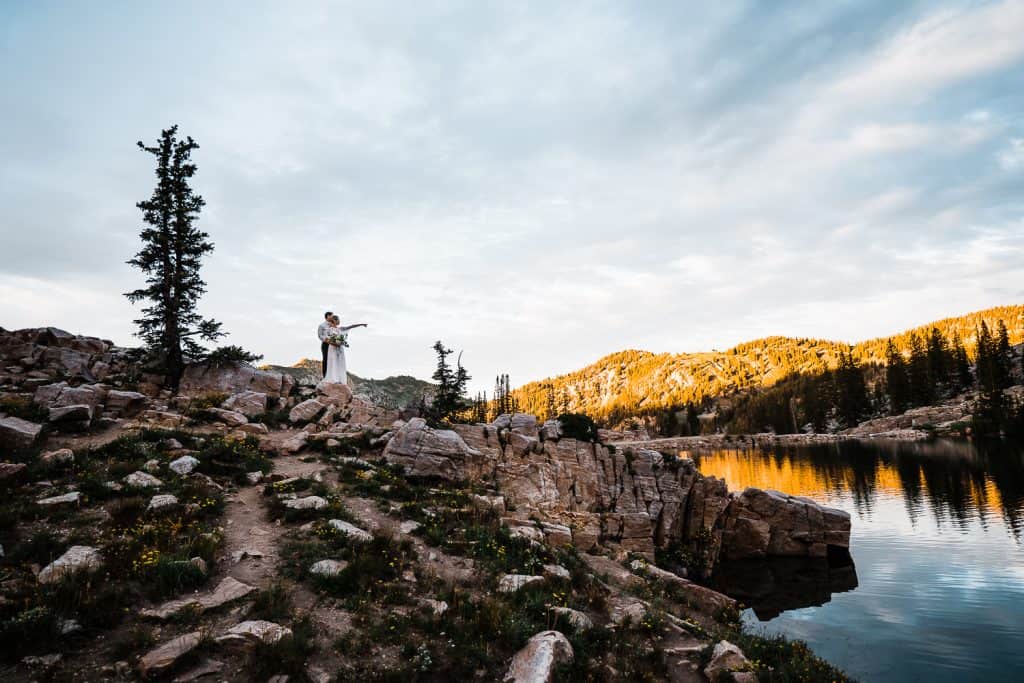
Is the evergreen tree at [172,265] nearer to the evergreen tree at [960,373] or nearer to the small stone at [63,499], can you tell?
the small stone at [63,499]

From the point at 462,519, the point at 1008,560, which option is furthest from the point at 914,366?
the point at 462,519

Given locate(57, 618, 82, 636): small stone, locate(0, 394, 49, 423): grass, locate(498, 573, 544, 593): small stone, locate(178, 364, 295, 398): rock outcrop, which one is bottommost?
locate(498, 573, 544, 593): small stone

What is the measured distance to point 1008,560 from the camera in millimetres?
25359

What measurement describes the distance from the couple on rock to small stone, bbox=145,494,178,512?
52.8 feet

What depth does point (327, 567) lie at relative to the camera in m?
10.6

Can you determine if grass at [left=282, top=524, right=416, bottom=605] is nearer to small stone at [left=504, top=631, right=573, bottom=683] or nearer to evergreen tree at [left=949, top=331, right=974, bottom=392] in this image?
small stone at [left=504, top=631, right=573, bottom=683]

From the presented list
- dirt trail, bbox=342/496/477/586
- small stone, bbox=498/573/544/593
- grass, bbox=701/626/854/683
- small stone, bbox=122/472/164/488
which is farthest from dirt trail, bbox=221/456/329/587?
grass, bbox=701/626/854/683

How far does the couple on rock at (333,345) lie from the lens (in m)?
27.9

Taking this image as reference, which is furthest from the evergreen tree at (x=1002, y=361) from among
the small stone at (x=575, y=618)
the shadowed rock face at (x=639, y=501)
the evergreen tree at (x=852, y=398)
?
the small stone at (x=575, y=618)

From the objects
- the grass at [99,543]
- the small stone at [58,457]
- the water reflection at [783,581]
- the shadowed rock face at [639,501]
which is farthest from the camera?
the shadowed rock face at [639,501]

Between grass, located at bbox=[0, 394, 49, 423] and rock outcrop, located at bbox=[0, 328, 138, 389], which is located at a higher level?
rock outcrop, located at bbox=[0, 328, 138, 389]

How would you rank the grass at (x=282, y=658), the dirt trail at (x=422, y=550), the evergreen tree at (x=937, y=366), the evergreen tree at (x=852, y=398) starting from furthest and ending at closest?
the evergreen tree at (x=852, y=398) < the evergreen tree at (x=937, y=366) < the dirt trail at (x=422, y=550) < the grass at (x=282, y=658)

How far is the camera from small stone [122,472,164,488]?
12872 mm

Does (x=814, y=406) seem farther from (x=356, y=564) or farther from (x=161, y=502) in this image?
(x=161, y=502)
